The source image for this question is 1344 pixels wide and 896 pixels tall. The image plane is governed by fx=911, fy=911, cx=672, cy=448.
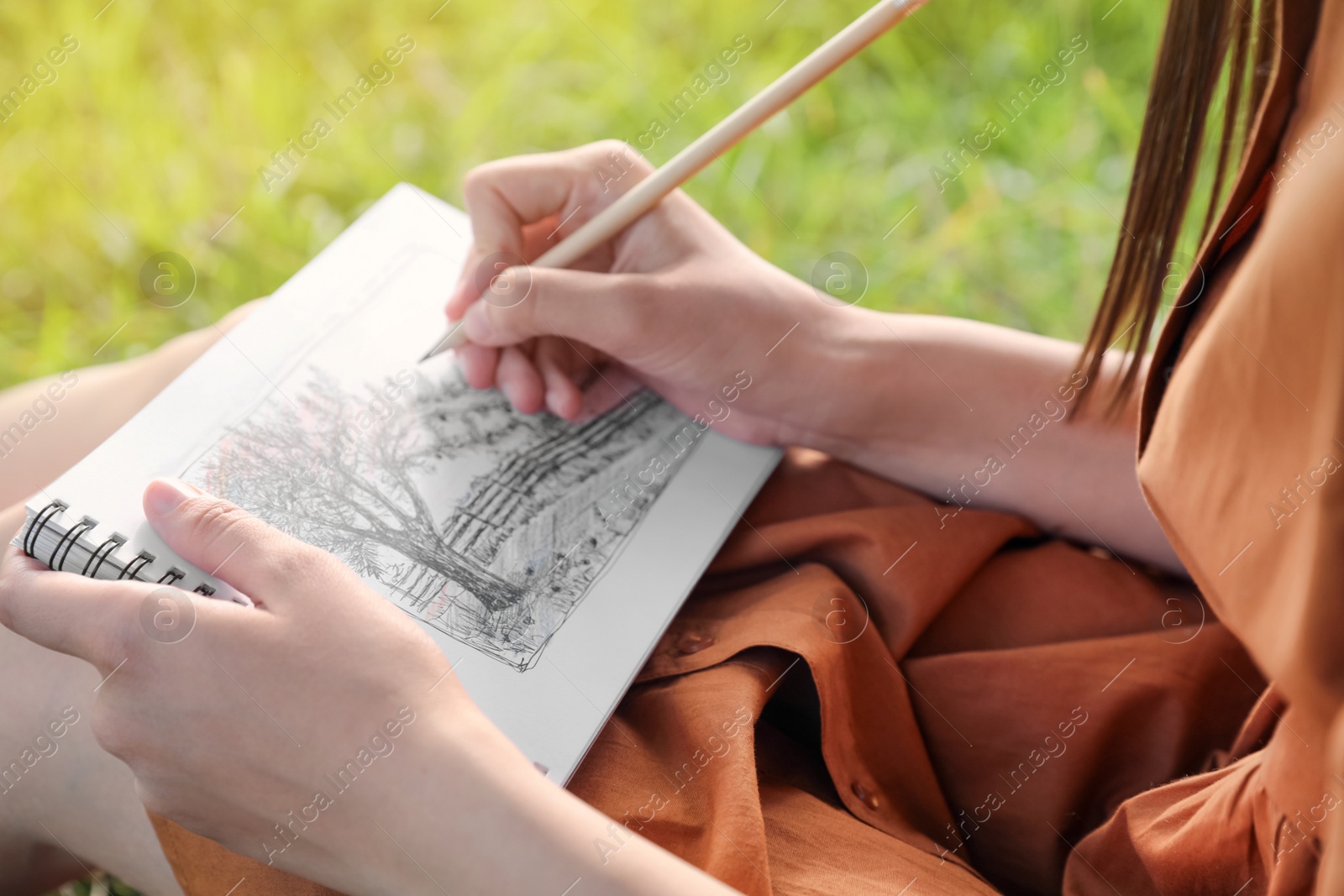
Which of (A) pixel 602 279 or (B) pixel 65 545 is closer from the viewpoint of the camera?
(B) pixel 65 545

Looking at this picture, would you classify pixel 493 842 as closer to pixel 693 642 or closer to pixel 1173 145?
pixel 693 642

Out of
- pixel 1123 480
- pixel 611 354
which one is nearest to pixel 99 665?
pixel 611 354

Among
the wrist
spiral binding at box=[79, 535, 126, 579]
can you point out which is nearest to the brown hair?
the wrist

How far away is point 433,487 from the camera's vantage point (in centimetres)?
69

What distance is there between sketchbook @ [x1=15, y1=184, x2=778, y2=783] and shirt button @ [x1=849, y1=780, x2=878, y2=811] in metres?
0.17

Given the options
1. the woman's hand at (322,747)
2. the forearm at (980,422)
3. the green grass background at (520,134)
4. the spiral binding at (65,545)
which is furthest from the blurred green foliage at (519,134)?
the woman's hand at (322,747)

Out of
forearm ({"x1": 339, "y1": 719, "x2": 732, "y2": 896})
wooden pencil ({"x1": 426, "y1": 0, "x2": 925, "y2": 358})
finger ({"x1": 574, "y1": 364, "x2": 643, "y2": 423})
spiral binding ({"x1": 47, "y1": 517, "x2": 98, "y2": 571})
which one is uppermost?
spiral binding ({"x1": 47, "y1": 517, "x2": 98, "y2": 571})

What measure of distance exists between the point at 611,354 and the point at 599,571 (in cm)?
20

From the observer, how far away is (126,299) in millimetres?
1379

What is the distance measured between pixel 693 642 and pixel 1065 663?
26cm

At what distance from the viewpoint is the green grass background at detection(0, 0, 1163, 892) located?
55.7 inches

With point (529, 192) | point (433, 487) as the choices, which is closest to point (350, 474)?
point (433, 487)

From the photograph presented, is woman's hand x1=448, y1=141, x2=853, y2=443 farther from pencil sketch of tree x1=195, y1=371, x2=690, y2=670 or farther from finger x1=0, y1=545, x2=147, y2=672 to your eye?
finger x1=0, y1=545, x2=147, y2=672

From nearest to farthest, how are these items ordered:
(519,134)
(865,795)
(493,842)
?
(493,842) < (865,795) < (519,134)
